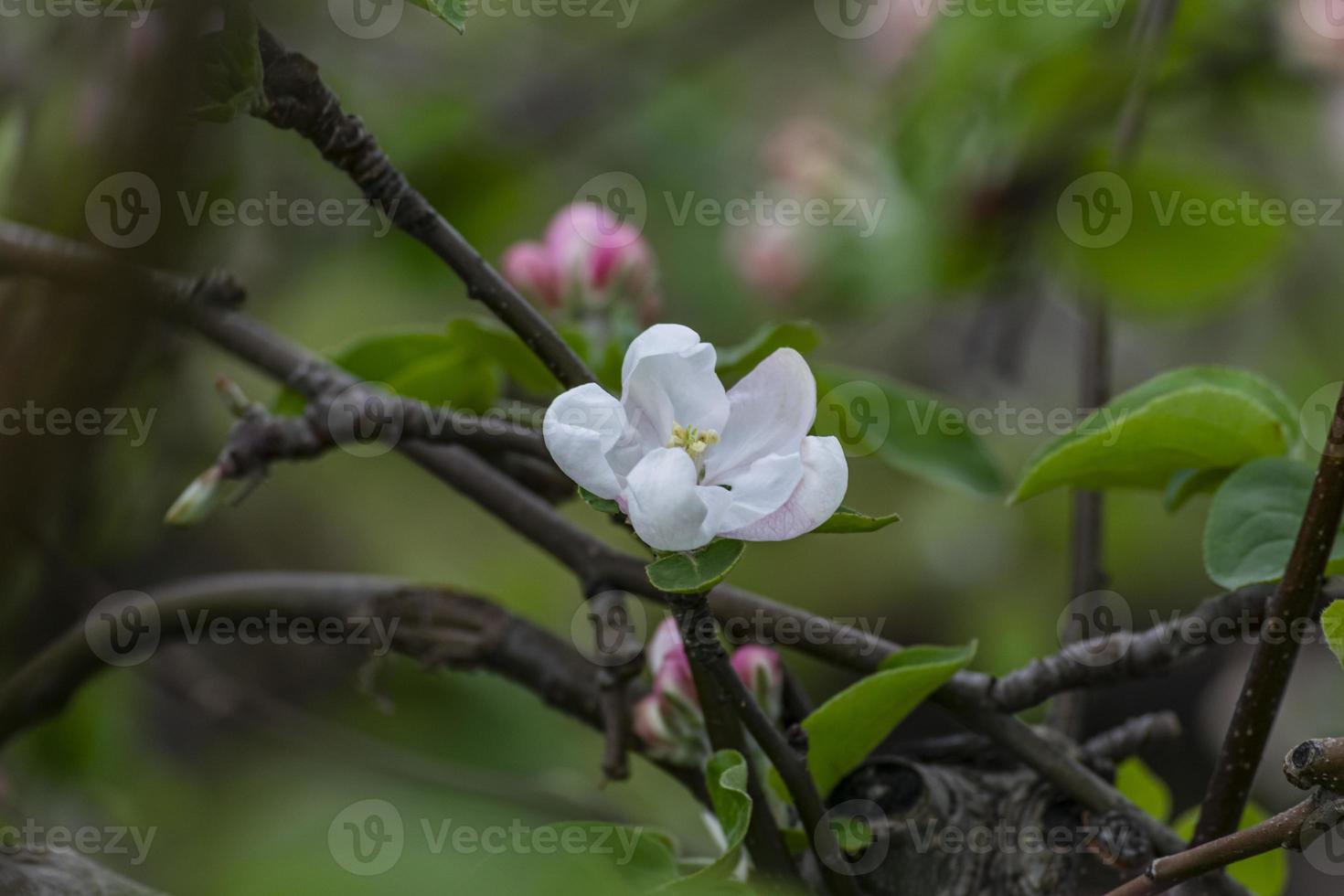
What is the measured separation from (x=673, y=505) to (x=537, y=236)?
133cm

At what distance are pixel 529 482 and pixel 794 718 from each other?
21 cm

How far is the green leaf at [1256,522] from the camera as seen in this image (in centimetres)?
52

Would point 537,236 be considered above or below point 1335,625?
above

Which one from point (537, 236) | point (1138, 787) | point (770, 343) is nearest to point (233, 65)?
point (770, 343)

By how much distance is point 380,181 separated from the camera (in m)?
0.49

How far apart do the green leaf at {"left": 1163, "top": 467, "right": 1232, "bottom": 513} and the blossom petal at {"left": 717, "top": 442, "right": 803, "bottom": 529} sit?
0.26 m

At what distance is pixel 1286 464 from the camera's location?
544 mm

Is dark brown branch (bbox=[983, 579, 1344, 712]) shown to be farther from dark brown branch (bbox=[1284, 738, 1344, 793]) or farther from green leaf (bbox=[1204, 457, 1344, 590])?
dark brown branch (bbox=[1284, 738, 1344, 793])

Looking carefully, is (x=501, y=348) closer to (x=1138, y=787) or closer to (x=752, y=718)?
(x=752, y=718)

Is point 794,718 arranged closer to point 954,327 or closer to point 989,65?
point 989,65

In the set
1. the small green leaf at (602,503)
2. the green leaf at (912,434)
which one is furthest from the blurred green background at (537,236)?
the small green leaf at (602,503)

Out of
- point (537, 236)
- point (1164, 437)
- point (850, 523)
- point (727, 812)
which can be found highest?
point (537, 236)

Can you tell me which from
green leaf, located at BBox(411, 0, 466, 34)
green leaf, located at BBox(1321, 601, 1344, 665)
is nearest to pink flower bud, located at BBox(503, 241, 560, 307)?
green leaf, located at BBox(411, 0, 466, 34)

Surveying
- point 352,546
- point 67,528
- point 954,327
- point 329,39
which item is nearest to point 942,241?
point 954,327
